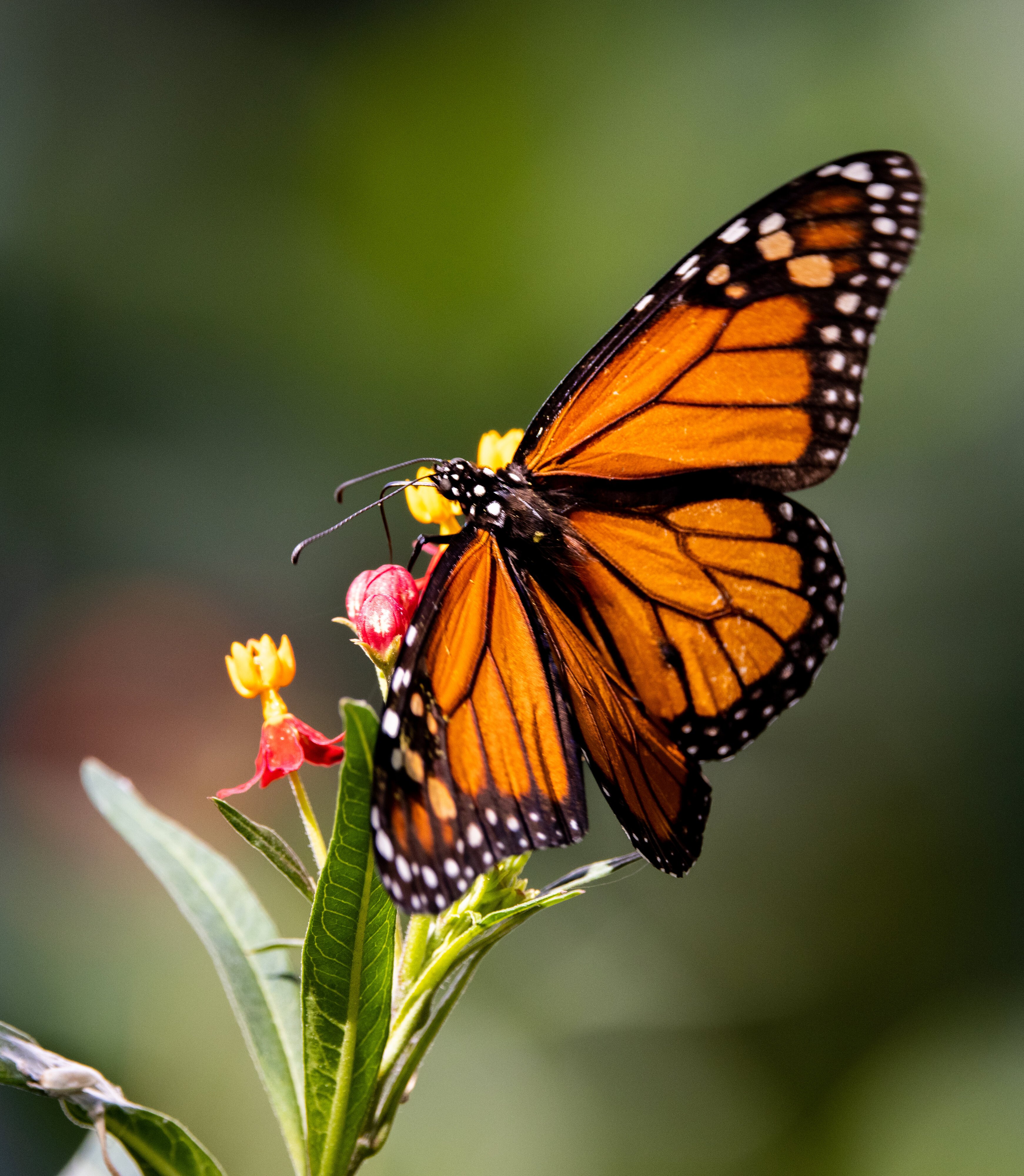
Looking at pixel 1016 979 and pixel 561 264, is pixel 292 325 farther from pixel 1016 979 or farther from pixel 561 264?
pixel 1016 979

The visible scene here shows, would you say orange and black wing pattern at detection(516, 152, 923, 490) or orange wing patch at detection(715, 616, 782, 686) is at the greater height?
orange and black wing pattern at detection(516, 152, 923, 490)

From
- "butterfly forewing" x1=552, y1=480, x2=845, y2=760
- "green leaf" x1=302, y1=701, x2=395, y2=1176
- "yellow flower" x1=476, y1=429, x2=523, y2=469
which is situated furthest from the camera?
"yellow flower" x1=476, y1=429, x2=523, y2=469

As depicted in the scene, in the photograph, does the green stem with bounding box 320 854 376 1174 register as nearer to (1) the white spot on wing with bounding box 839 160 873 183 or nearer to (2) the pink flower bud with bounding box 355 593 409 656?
(2) the pink flower bud with bounding box 355 593 409 656

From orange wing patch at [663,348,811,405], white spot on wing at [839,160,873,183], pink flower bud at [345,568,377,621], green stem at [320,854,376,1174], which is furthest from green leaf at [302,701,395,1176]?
white spot on wing at [839,160,873,183]

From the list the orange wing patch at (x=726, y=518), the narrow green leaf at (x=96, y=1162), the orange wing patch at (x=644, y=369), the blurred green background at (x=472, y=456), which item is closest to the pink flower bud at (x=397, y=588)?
the orange wing patch at (x=644, y=369)

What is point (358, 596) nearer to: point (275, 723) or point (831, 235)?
point (275, 723)

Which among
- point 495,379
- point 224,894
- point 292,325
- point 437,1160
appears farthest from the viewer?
point 292,325

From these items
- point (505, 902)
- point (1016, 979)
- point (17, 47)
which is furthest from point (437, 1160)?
point (17, 47)

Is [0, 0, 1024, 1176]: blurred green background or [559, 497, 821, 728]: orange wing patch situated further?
[0, 0, 1024, 1176]: blurred green background
